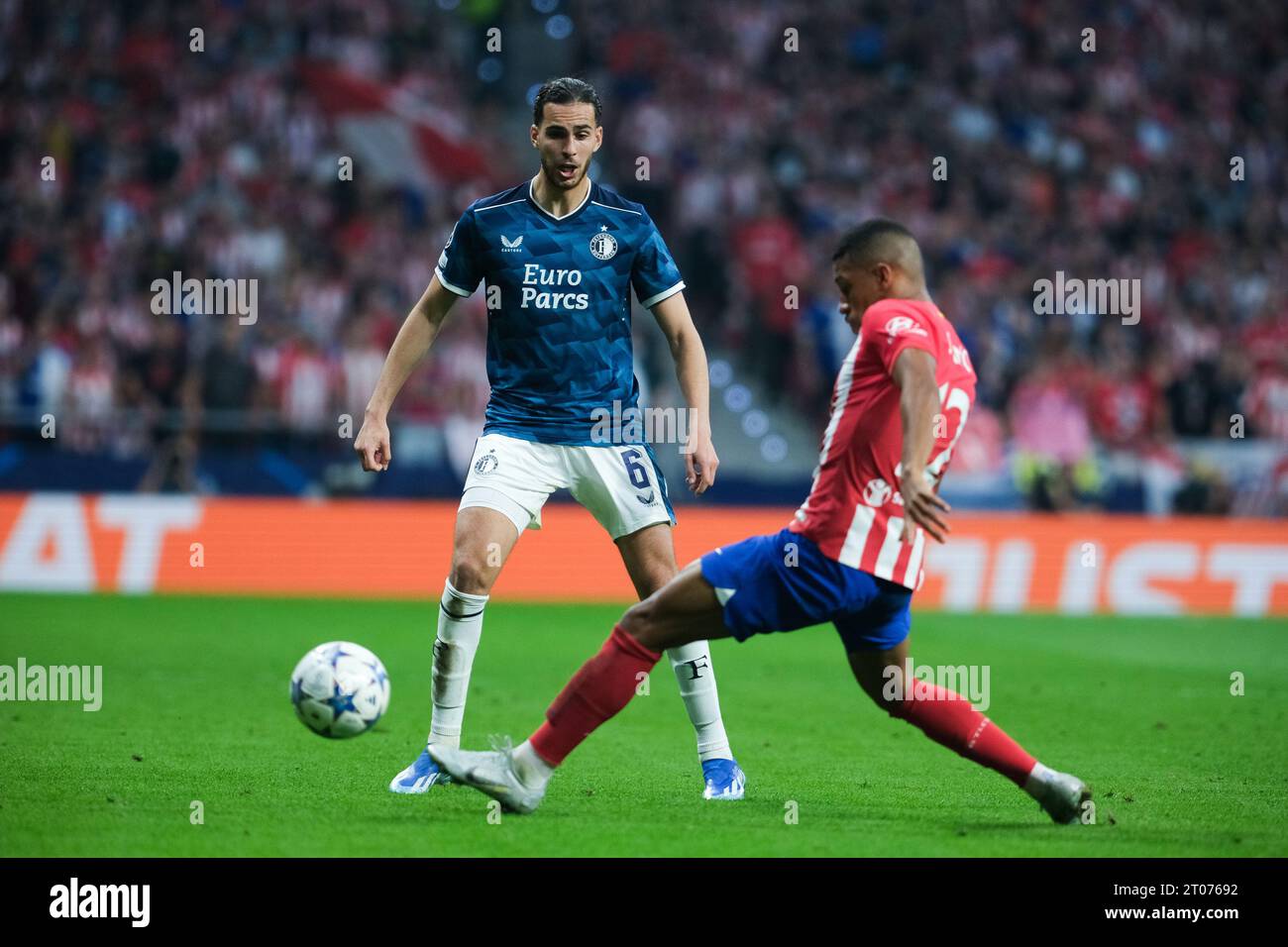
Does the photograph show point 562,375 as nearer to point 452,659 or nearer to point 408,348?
point 408,348

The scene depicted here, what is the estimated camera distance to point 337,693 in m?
6.62

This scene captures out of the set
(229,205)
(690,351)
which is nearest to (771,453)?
(229,205)

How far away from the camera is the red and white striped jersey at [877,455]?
5.56m

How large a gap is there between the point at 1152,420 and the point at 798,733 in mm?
12288

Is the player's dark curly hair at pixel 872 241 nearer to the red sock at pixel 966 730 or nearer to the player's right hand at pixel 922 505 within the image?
the player's right hand at pixel 922 505

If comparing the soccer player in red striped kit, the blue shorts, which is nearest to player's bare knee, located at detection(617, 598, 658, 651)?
the soccer player in red striped kit

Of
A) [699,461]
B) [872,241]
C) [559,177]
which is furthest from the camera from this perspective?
[559,177]

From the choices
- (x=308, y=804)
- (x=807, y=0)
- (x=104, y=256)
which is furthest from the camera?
(x=807, y=0)

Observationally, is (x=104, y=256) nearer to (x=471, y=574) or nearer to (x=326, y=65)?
(x=326, y=65)

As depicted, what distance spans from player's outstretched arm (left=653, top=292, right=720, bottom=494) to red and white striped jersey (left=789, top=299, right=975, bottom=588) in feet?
2.91

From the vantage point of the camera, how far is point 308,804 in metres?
6.02

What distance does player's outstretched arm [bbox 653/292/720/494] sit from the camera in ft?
21.4

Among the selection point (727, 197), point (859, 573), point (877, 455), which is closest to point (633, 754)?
point (859, 573)

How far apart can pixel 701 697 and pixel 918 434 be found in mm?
1912
